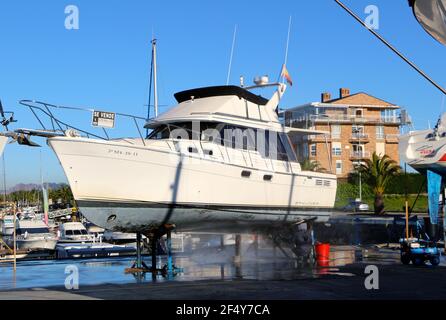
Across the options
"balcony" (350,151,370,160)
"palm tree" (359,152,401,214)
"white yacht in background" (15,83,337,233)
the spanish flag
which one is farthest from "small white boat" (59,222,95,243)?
"balcony" (350,151,370,160)

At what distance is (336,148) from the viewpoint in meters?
71.6

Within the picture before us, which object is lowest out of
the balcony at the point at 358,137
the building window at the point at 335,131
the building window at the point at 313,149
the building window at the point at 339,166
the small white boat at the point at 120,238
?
the small white boat at the point at 120,238

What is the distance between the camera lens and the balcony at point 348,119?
70.4 metres

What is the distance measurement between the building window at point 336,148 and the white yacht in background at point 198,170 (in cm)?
5156

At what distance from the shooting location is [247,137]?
17719 millimetres

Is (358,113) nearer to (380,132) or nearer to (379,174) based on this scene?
(380,132)

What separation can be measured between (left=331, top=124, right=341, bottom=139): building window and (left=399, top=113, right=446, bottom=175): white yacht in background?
49096 mm

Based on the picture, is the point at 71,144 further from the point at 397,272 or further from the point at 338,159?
the point at 338,159

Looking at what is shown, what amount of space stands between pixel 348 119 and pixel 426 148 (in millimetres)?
50230

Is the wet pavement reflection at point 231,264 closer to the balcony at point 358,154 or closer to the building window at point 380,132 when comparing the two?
the balcony at point 358,154

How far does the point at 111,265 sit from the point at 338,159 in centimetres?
5403

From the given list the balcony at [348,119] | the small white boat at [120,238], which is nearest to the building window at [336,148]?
the balcony at [348,119]

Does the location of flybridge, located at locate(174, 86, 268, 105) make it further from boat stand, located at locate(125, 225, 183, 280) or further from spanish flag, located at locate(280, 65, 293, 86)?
boat stand, located at locate(125, 225, 183, 280)

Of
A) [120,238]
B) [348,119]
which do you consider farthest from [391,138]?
[120,238]
